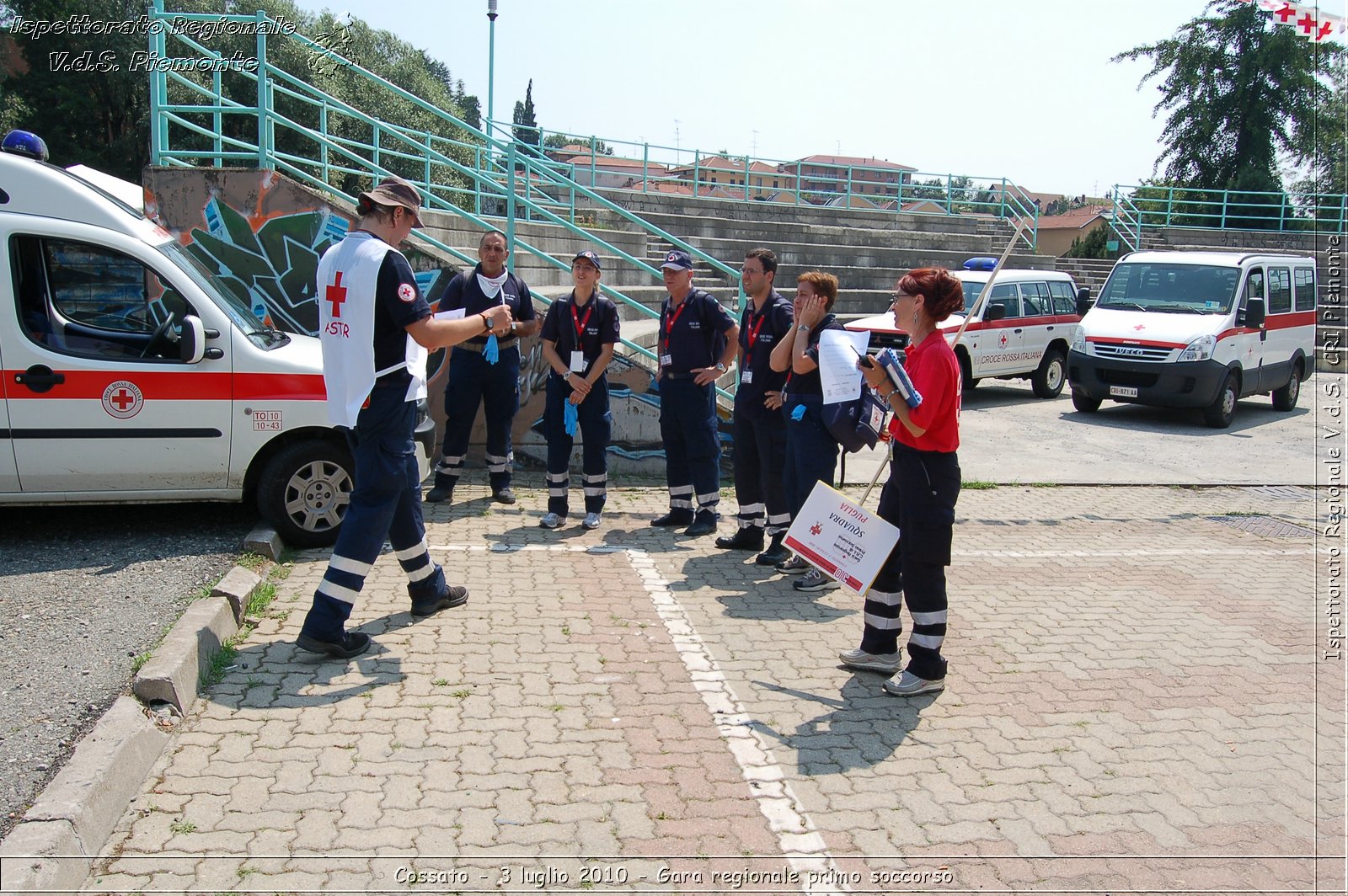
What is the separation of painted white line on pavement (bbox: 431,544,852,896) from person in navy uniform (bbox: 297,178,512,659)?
1.64m

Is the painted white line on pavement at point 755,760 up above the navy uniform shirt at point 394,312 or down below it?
below

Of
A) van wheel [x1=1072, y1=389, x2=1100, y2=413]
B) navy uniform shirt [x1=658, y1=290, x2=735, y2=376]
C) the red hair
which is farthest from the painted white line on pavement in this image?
van wheel [x1=1072, y1=389, x2=1100, y2=413]

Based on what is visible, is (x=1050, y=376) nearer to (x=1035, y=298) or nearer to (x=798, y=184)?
(x=1035, y=298)

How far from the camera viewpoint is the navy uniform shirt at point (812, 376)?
6.18 m

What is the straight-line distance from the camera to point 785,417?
663 cm

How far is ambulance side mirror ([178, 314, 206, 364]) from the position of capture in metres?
5.98

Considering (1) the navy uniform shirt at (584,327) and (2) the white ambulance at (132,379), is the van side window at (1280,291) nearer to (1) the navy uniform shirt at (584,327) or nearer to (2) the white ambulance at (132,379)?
(1) the navy uniform shirt at (584,327)

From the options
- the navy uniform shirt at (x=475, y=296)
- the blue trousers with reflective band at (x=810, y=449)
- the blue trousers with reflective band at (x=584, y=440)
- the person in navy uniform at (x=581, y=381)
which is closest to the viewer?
the blue trousers with reflective band at (x=810, y=449)

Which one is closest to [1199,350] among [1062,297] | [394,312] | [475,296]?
[1062,297]

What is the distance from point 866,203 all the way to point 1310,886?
2528 cm

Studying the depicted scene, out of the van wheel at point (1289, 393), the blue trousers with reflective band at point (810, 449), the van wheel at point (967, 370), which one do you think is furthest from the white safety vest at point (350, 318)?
the van wheel at point (1289, 393)

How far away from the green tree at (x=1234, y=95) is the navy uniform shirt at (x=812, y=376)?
3307 cm

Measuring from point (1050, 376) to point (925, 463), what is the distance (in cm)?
1302

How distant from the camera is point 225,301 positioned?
21.3 ft
